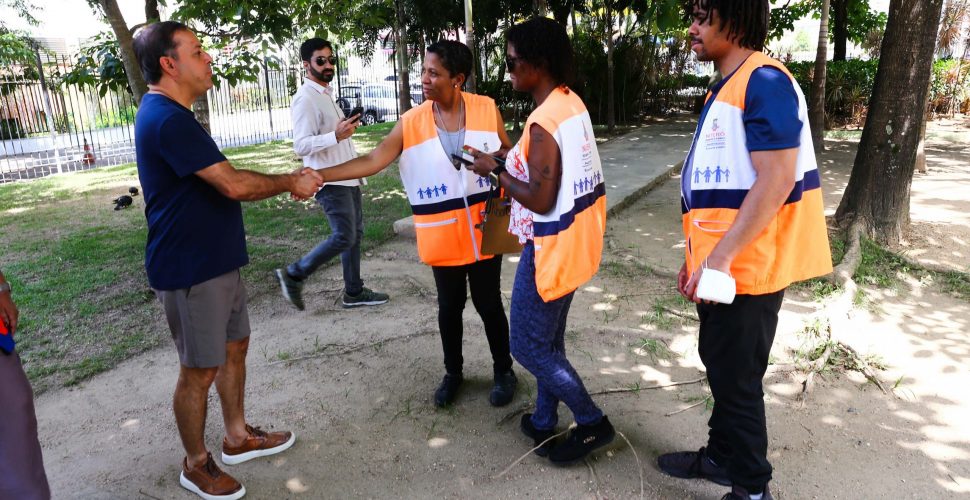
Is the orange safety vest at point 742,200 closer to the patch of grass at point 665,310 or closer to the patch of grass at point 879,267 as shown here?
the patch of grass at point 665,310

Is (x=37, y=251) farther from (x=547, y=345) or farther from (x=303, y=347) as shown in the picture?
(x=547, y=345)

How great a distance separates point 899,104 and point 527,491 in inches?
198

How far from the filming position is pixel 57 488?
9.25 feet

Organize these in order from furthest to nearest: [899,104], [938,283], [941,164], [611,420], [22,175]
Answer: [22,175]
[941,164]
[899,104]
[938,283]
[611,420]

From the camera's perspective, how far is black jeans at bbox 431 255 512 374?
10.5 feet

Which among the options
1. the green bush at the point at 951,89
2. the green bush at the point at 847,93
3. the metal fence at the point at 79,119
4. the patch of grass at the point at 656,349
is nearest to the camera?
the patch of grass at the point at 656,349

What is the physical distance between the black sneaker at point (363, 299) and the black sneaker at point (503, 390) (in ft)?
5.80

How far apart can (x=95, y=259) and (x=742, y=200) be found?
20.4 feet

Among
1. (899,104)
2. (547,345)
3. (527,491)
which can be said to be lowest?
(527,491)

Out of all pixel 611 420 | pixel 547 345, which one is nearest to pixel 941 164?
pixel 611 420

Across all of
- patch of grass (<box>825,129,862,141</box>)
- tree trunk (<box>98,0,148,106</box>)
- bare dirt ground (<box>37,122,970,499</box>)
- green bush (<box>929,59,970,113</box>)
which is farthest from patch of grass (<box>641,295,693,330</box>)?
green bush (<box>929,59,970,113</box>)

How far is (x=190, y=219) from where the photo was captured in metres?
2.49

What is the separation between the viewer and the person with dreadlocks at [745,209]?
78.8 inches

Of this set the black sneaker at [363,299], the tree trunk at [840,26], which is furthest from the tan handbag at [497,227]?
the tree trunk at [840,26]
